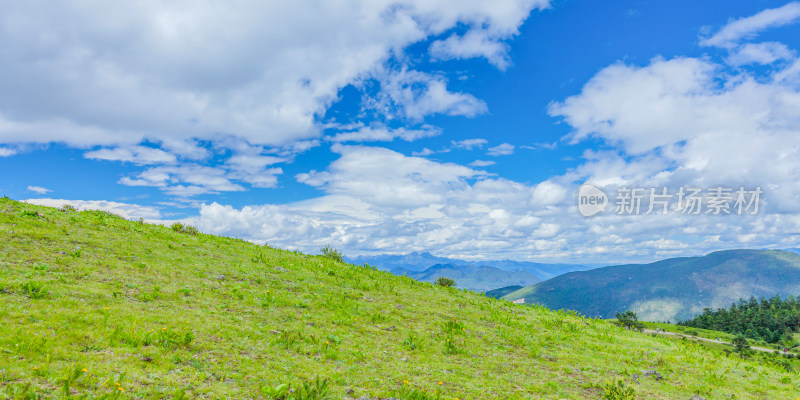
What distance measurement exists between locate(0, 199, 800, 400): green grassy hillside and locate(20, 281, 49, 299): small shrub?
0.23 ft

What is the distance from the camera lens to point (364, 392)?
11.2 meters

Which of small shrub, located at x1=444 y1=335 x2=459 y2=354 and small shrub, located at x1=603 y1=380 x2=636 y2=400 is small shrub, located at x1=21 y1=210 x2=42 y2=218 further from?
small shrub, located at x1=603 y1=380 x2=636 y2=400

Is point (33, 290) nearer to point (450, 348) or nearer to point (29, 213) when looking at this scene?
point (29, 213)

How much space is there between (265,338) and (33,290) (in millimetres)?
8634

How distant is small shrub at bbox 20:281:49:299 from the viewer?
13586 millimetres

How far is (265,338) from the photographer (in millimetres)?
14188

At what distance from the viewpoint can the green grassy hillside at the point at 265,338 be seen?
1033 cm

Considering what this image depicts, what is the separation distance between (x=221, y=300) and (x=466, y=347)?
37.7ft

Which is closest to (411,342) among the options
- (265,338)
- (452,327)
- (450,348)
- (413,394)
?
(450,348)

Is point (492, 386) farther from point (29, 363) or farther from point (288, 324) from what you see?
point (29, 363)

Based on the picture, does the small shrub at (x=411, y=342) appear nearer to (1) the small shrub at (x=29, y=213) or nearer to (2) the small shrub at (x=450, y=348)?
(2) the small shrub at (x=450, y=348)

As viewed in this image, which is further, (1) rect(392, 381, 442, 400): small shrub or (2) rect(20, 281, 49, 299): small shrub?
(2) rect(20, 281, 49, 299): small shrub

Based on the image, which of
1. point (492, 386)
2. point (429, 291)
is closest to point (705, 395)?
point (492, 386)

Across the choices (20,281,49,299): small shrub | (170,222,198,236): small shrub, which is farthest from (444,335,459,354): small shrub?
(170,222,198,236): small shrub
